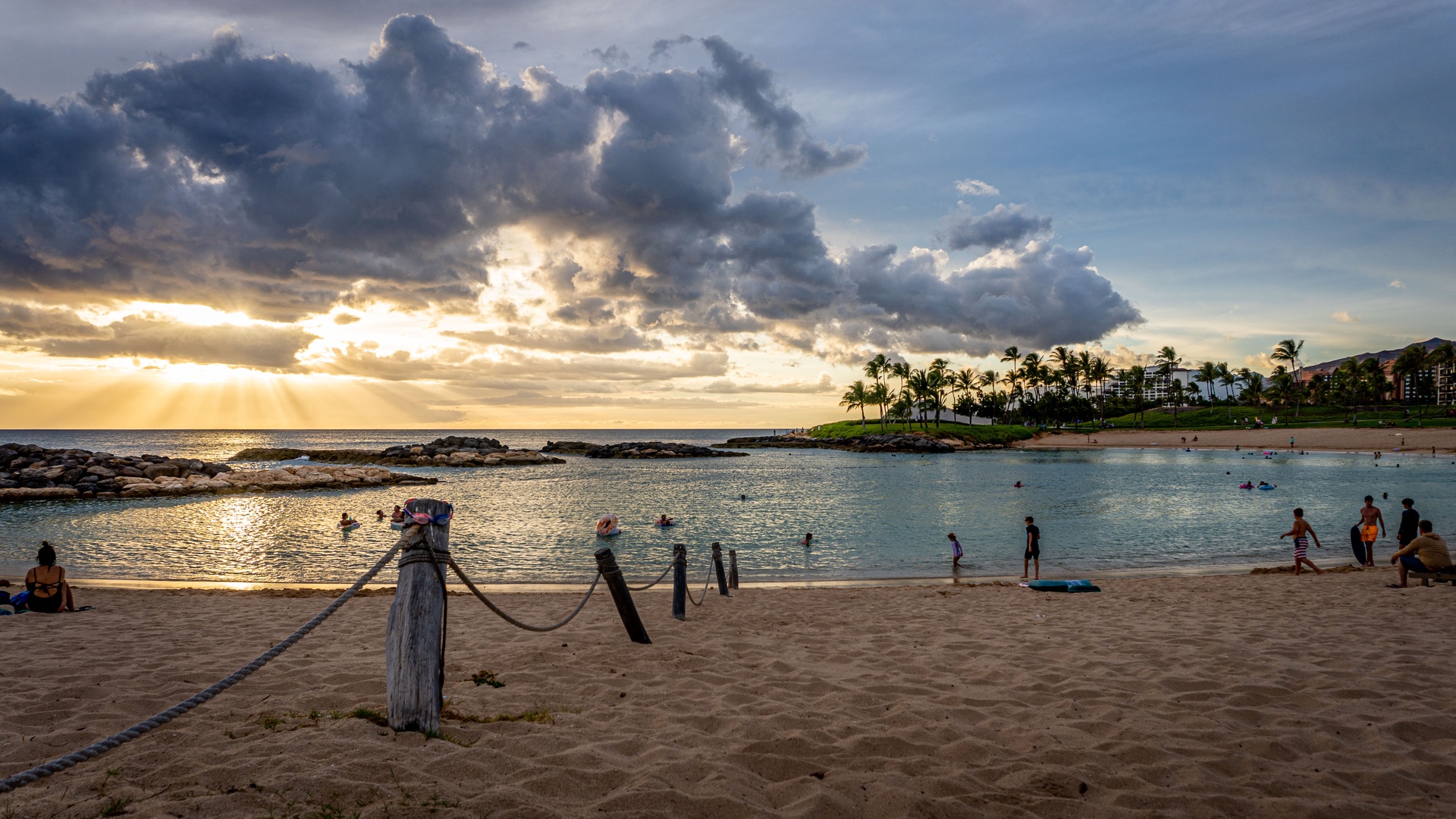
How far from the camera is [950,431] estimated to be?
11344 cm

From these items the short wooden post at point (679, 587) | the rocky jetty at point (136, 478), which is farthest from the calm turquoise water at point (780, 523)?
the short wooden post at point (679, 587)

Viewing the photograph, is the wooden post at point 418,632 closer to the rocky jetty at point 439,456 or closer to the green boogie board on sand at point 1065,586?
the green boogie board on sand at point 1065,586

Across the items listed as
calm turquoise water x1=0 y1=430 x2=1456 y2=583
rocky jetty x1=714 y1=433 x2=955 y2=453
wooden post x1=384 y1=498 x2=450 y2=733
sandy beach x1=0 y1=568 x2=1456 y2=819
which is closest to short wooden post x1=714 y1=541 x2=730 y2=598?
sandy beach x1=0 y1=568 x2=1456 y2=819

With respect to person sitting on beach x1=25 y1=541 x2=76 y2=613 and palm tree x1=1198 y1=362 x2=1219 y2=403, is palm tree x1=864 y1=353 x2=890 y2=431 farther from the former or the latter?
person sitting on beach x1=25 y1=541 x2=76 y2=613

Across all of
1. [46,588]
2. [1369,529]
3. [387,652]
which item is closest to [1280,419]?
[1369,529]

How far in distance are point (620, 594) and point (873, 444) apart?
99222 millimetres

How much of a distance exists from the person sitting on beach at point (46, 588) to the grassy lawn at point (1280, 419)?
12742 cm

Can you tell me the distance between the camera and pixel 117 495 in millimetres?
41500

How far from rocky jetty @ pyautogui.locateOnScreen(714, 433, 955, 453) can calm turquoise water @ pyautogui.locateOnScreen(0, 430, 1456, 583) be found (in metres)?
42.2

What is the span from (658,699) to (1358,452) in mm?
96988

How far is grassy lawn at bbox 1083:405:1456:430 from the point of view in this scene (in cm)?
9419

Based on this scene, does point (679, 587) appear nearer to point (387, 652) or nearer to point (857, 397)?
point (387, 652)

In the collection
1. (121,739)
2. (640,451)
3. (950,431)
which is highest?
(950,431)

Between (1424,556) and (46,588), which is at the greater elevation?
(46,588)
